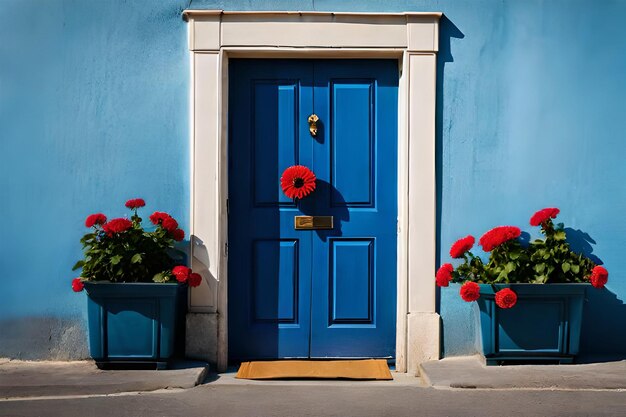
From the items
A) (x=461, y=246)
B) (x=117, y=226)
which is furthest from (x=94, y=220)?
(x=461, y=246)

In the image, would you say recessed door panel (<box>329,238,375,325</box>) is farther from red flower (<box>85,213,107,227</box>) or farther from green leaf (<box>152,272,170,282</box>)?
red flower (<box>85,213,107,227</box>)

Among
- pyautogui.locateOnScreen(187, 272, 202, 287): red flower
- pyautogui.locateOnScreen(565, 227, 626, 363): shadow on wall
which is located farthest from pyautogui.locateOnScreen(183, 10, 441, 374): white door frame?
pyautogui.locateOnScreen(565, 227, 626, 363): shadow on wall

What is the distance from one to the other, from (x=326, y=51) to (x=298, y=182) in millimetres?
941

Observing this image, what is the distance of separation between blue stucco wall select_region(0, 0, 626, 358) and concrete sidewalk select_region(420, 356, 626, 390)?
0.37 m

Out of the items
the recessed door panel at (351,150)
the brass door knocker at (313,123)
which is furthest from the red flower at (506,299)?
the brass door knocker at (313,123)

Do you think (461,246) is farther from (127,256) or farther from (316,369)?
(127,256)

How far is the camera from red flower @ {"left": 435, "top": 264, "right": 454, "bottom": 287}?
6016 mm

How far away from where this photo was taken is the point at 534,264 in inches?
237

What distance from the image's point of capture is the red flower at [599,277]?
5.86 meters

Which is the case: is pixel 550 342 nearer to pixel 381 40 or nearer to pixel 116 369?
pixel 381 40

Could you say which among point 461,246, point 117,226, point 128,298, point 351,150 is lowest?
point 128,298

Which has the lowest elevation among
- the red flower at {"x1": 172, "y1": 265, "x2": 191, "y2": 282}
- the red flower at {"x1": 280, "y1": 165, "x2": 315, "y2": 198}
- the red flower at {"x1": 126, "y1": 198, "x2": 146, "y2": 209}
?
the red flower at {"x1": 172, "y1": 265, "x2": 191, "y2": 282}

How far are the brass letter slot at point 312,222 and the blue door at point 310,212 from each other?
4 cm

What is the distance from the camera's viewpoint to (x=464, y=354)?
6324mm
